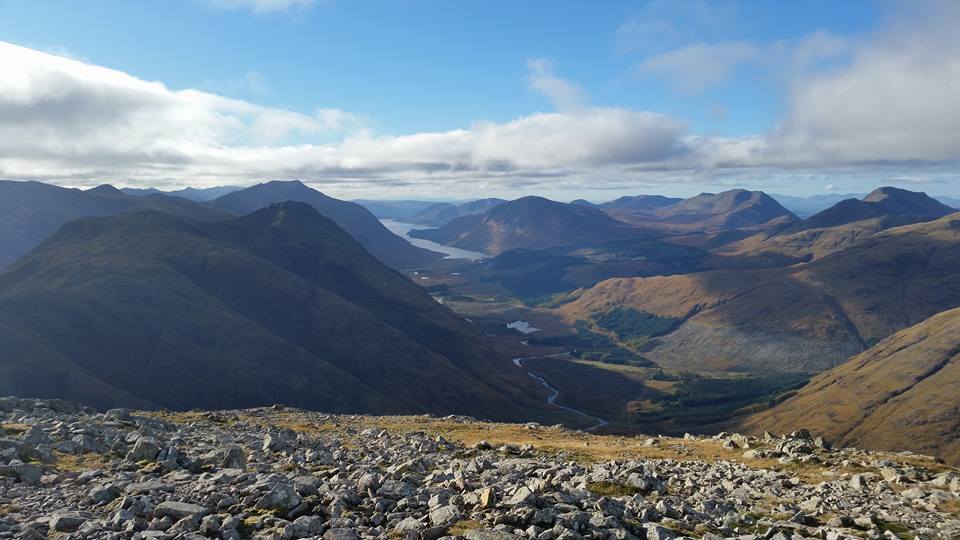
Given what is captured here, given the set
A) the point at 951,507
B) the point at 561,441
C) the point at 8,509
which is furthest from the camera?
the point at 561,441

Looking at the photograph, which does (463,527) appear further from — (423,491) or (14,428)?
(14,428)

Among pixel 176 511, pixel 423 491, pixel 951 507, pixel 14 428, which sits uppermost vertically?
pixel 176 511

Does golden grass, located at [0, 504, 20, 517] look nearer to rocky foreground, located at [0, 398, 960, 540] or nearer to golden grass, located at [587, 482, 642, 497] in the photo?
rocky foreground, located at [0, 398, 960, 540]

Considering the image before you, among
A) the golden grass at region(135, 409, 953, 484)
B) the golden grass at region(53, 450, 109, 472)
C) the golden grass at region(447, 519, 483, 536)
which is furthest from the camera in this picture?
the golden grass at region(135, 409, 953, 484)

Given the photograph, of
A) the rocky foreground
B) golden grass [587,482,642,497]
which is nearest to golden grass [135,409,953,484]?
the rocky foreground

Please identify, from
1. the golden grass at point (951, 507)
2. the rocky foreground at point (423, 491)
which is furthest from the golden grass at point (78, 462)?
the golden grass at point (951, 507)

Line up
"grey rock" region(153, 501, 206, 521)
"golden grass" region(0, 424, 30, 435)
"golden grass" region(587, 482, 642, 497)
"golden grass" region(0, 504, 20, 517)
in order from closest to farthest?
"grey rock" region(153, 501, 206, 521)
"golden grass" region(0, 504, 20, 517)
"golden grass" region(587, 482, 642, 497)
"golden grass" region(0, 424, 30, 435)

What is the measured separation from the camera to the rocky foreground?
2094 centimetres

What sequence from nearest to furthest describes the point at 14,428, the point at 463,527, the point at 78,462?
the point at 463,527
the point at 78,462
the point at 14,428

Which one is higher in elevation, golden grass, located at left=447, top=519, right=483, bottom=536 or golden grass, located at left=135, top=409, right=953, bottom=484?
golden grass, located at left=447, top=519, right=483, bottom=536

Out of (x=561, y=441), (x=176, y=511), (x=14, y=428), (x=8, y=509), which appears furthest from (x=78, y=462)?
(x=561, y=441)

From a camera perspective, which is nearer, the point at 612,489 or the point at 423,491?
the point at 423,491

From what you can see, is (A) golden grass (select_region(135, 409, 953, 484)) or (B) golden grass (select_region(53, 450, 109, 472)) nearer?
(B) golden grass (select_region(53, 450, 109, 472))

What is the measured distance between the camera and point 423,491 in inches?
984
